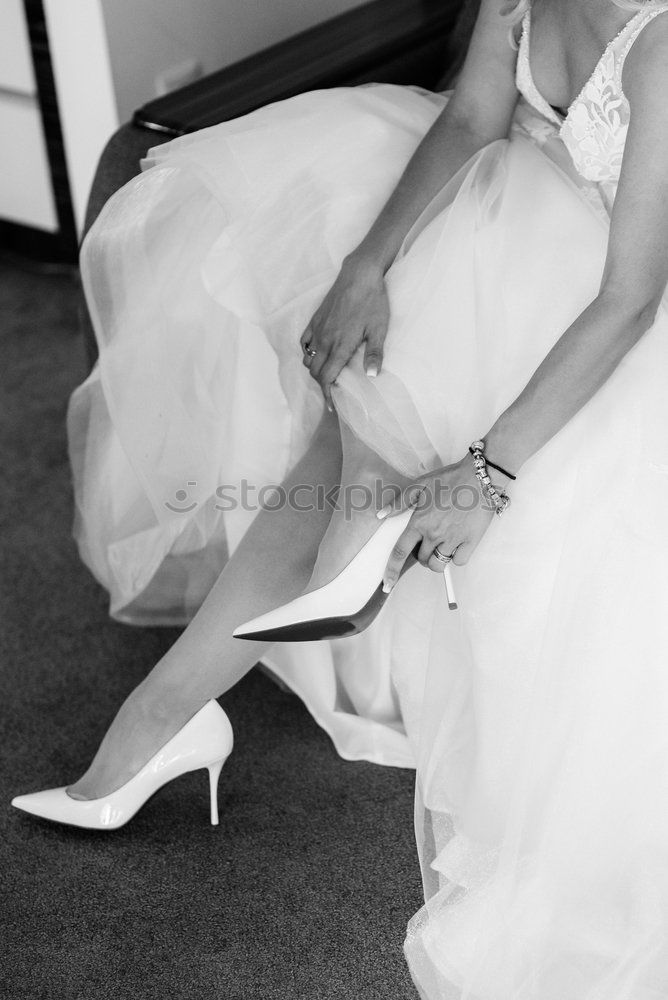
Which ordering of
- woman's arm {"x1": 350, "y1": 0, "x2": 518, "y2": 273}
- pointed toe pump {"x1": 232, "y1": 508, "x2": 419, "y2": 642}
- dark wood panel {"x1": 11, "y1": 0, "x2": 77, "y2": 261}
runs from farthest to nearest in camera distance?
dark wood panel {"x1": 11, "y1": 0, "x2": 77, "y2": 261} → woman's arm {"x1": 350, "y1": 0, "x2": 518, "y2": 273} → pointed toe pump {"x1": 232, "y1": 508, "x2": 419, "y2": 642}

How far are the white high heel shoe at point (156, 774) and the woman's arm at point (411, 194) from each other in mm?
400

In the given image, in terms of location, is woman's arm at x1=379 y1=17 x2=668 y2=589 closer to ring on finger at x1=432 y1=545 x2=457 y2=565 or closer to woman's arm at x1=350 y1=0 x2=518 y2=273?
ring on finger at x1=432 y1=545 x2=457 y2=565

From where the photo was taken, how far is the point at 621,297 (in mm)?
1018

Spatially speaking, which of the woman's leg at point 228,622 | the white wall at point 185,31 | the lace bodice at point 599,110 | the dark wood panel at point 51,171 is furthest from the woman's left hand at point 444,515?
the dark wood panel at point 51,171


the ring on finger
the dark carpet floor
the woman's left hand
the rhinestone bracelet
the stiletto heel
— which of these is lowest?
the dark carpet floor

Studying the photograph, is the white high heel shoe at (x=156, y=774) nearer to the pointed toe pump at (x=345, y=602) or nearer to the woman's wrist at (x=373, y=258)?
the pointed toe pump at (x=345, y=602)

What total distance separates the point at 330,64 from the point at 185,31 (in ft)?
1.82

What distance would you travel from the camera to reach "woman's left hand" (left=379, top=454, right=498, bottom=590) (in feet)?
3.44

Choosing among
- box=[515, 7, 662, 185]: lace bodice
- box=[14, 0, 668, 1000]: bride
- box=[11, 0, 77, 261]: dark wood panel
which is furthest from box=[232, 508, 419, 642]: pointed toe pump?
box=[11, 0, 77, 261]: dark wood panel

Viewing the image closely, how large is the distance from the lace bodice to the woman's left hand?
354 mm

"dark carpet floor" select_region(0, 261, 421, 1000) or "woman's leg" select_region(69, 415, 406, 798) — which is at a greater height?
"woman's leg" select_region(69, 415, 406, 798)

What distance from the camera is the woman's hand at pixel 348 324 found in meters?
1.13

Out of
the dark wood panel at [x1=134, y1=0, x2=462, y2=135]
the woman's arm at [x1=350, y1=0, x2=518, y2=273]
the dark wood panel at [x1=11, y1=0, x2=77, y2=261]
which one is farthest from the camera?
the dark wood panel at [x1=11, y1=0, x2=77, y2=261]

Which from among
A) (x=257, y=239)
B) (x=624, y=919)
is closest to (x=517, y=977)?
(x=624, y=919)
